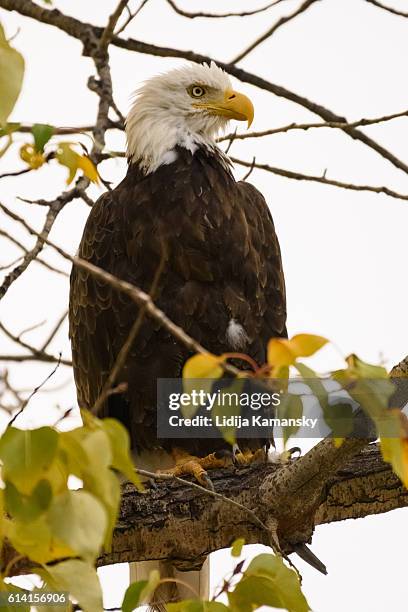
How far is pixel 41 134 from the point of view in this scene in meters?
2.42

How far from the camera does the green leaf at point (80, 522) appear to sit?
5.50 ft

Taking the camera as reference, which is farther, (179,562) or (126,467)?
(179,562)

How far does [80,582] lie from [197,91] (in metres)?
3.50

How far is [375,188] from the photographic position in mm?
3859

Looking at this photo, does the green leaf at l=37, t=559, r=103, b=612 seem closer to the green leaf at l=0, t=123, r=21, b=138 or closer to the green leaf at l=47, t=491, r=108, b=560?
the green leaf at l=47, t=491, r=108, b=560

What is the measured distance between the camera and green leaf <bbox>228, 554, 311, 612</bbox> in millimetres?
2271

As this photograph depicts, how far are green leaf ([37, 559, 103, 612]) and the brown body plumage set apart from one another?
8.37 feet

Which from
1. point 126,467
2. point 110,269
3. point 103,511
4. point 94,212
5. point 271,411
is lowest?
point 103,511

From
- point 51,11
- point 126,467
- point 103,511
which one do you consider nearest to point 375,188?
point 51,11

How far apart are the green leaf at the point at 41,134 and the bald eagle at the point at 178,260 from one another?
1.93 meters

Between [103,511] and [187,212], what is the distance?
119 inches

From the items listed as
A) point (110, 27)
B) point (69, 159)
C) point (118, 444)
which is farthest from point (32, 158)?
point (110, 27)

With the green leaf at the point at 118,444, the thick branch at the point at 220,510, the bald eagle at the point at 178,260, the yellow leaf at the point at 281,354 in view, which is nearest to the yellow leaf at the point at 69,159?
the green leaf at the point at 118,444

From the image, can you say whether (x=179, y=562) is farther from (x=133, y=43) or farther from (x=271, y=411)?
(x=133, y=43)
